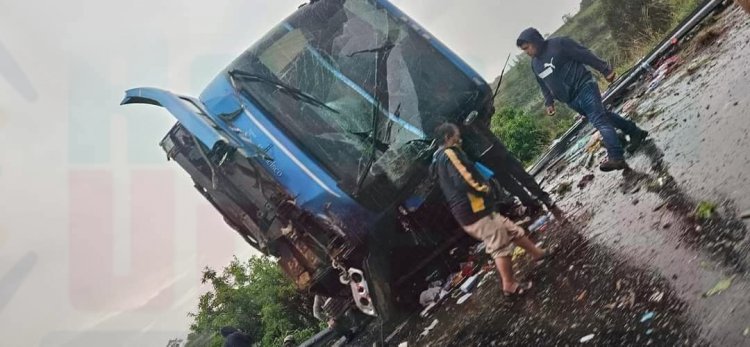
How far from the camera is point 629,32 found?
1427 centimetres

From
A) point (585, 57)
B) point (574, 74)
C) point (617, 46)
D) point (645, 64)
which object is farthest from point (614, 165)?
point (617, 46)

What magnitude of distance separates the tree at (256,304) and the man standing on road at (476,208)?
12.0 m

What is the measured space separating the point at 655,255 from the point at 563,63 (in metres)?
2.23

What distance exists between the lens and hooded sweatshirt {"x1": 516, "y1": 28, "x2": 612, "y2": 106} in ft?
14.1

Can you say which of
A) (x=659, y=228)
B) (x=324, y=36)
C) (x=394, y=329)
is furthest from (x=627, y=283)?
(x=324, y=36)

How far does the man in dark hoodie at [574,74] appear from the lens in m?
4.19

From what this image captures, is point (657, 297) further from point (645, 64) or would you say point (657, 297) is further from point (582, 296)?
point (645, 64)

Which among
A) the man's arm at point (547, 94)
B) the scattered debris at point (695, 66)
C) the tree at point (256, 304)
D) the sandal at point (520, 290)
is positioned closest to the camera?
the sandal at point (520, 290)

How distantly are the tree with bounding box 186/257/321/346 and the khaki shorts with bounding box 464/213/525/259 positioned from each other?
474 inches

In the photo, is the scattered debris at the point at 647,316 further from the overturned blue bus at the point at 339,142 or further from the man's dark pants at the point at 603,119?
the man's dark pants at the point at 603,119

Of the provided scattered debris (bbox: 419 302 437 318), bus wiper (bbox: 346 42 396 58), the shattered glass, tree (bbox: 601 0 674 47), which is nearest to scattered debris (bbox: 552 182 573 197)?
the shattered glass

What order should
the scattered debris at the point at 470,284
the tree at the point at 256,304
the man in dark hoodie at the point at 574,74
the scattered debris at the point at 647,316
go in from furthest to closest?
the tree at the point at 256,304 → the man in dark hoodie at the point at 574,74 → the scattered debris at the point at 470,284 → the scattered debris at the point at 647,316

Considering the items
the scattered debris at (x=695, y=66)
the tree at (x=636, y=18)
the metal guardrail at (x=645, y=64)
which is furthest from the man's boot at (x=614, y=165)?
the tree at (x=636, y=18)

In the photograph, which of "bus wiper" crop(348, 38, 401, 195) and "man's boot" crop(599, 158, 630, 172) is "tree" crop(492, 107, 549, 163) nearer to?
"man's boot" crop(599, 158, 630, 172)
